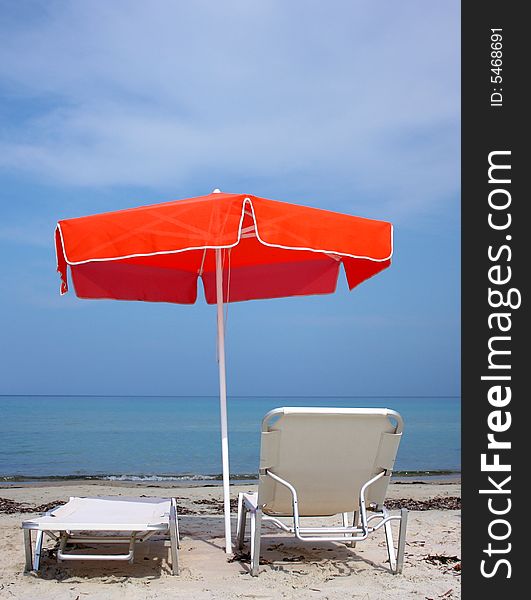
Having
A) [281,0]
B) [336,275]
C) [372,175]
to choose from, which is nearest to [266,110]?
[372,175]

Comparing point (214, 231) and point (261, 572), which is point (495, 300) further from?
point (261, 572)

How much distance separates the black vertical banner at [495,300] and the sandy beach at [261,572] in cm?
49

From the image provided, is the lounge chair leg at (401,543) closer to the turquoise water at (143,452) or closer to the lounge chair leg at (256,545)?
the lounge chair leg at (256,545)

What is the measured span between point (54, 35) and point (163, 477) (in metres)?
12.2

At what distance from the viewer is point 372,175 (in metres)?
22.2

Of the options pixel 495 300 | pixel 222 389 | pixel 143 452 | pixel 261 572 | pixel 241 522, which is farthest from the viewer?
pixel 143 452

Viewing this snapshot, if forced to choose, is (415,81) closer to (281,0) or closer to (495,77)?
(281,0)

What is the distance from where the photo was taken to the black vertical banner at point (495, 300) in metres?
3.91

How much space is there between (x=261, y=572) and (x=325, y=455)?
784 mm

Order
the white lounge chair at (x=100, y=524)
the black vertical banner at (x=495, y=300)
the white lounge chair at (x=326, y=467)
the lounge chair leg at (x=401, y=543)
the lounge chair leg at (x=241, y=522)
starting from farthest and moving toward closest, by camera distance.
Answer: the lounge chair leg at (x=241, y=522), the lounge chair leg at (x=401, y=543), the white lounge chair at (x=326, y=467), the white lounge chair at (x=100, y=524), the black vertical banner at (x=495, y=300)

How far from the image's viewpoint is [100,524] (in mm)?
4105

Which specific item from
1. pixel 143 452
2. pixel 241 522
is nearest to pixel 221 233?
pixel 241 522

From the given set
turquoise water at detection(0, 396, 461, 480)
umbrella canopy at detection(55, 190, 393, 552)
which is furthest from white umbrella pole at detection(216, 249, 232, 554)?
turquoise water at detection(0, 396, 461, 480)

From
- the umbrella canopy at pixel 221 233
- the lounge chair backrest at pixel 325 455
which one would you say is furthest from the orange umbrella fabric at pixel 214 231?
the lounge chair backrest at pixel 325 455
